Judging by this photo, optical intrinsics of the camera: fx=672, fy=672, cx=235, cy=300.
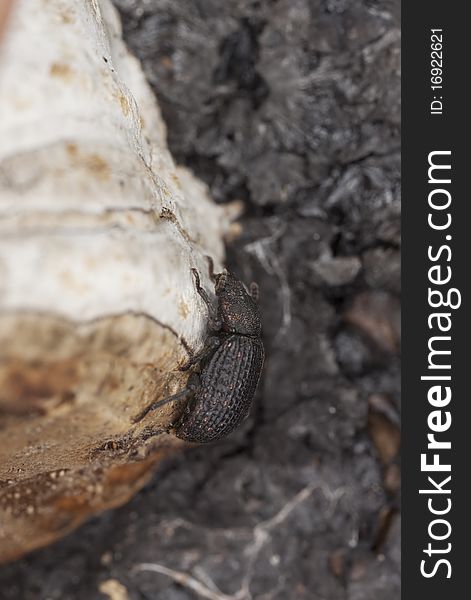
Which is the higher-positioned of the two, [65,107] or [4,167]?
[65,107]

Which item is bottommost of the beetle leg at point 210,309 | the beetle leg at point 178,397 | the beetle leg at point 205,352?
the beetle leg at point 178,397

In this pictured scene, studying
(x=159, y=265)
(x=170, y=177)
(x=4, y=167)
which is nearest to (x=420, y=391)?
(x=170, y=177)

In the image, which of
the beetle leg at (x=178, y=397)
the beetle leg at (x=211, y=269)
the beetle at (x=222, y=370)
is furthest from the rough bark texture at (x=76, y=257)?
the beetle leg at (x=211, y=269)

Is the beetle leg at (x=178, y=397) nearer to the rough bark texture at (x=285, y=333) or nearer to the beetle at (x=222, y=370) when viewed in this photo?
the beetle at (x=222, y=370)

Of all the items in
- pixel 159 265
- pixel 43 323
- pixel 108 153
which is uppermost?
pixel 108 153

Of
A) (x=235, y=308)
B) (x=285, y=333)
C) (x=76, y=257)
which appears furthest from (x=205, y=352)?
(x=285, y=333)

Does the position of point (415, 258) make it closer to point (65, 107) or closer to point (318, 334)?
point (318, 334)

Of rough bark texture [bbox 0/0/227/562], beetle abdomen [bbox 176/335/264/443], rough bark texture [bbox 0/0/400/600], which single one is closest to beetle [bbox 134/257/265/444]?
beetle abdomen [bbox 176/335/264/443]

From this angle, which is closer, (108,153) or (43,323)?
(43,323)
